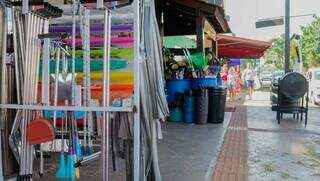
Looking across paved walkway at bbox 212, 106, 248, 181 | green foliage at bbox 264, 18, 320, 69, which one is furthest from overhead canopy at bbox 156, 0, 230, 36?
green foliage at bbox 264, 18, 320, 69

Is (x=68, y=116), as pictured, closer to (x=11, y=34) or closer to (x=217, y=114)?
(x=11, y=34)

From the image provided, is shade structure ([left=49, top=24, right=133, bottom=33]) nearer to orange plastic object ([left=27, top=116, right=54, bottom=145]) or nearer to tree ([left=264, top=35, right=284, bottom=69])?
orange plastic object ([left=27, top=116, right=54, bottom=145])

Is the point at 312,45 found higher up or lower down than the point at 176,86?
higher up

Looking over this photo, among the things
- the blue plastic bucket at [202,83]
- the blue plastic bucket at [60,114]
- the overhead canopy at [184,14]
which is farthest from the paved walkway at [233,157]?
→ the overhead canopy at [184,14]

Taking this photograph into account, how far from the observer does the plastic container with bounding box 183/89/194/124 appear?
403 inches

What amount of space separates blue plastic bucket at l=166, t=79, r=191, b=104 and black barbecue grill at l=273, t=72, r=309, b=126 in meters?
2.62

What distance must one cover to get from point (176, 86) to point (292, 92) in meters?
3.18

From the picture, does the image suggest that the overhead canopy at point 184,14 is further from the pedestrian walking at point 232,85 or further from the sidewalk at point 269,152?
the pedestrian walking at point 232,85

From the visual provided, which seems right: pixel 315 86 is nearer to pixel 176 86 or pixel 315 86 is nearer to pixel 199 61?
pixel 199 61

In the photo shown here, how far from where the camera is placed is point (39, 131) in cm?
416

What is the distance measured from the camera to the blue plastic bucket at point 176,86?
34.2 ft

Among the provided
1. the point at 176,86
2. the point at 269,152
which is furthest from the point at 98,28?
the point at 176,86

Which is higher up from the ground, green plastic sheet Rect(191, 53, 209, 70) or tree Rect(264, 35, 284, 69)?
tree Rect(264, 35, 284, 69)

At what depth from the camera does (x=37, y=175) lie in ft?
17.1
